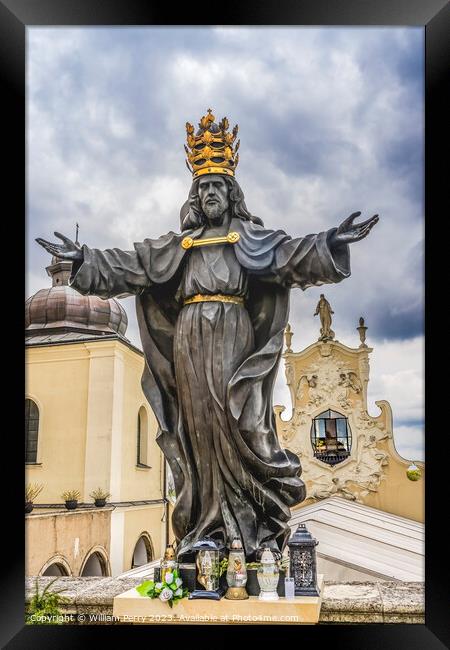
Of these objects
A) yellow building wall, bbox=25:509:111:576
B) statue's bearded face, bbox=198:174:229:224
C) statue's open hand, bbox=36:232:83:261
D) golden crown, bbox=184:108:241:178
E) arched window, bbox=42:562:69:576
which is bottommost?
arched window, bbox=42:562:69:576

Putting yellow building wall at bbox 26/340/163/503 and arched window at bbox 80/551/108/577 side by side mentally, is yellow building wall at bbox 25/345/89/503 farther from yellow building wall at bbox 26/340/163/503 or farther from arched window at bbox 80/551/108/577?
arched window at bbox 80/551/108/577

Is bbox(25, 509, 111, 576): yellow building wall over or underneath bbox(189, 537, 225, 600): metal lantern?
underneath

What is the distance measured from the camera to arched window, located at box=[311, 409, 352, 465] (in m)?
15.8

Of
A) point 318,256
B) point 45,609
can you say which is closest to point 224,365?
point 318,256

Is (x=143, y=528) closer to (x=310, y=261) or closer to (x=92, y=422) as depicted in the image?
(x=92, y=422)

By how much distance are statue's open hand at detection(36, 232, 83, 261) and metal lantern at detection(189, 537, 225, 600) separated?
212 centimetres

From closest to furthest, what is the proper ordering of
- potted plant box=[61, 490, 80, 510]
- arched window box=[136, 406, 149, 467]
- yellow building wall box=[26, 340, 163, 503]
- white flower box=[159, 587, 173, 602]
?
1. white flower box=[159, 587, 173, 602]
2. potted plant box=[61, 490, 80, 510]
3. yellow building wall box=[26, 340, 163, 503]
4. arched window box=[136, 406, 149, 467]

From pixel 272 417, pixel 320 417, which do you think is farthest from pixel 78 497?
pixel 272 417

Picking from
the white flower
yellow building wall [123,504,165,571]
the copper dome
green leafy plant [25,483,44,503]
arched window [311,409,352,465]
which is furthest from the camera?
arched window [311,409,352,465]

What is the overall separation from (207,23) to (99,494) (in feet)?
34.4

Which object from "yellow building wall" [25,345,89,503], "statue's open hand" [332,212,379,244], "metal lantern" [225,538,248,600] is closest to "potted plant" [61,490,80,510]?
"yellow building wall" [25,345,89,503]

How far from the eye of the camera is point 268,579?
4863 mm

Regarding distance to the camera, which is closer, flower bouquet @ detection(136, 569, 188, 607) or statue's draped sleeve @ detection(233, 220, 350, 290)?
flower bouquet @ detection(136, 569, 188, 607)

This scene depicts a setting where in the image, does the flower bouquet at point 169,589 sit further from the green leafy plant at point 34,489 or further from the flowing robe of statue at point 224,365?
the green leafy plant at point 34,489
